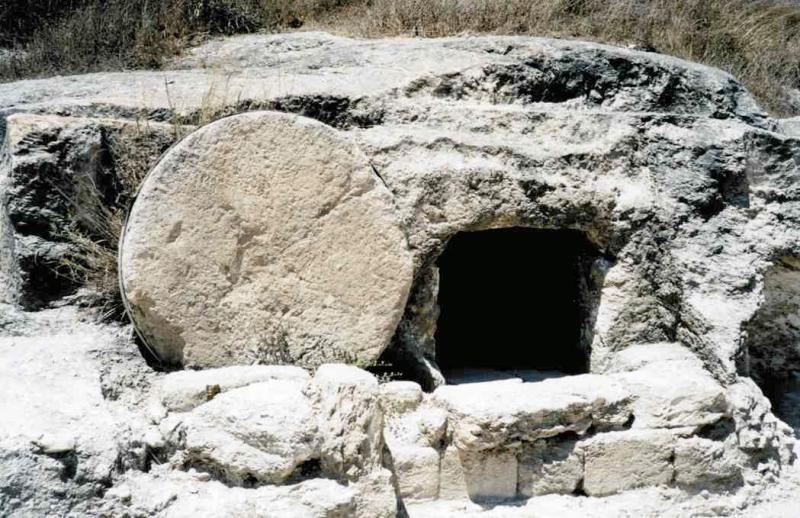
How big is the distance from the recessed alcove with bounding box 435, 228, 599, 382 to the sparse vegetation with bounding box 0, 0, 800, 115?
1683 mm

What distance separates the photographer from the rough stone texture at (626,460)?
12.9 feet

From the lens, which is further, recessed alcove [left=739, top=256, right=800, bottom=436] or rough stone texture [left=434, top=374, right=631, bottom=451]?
recessed alcove [left=739, top=256, right=800, bottom=436]

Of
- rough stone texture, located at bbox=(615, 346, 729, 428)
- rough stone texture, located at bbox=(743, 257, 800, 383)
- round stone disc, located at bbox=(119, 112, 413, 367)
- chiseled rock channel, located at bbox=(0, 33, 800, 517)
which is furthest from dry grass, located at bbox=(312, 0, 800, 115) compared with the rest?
rough stone texture, located at bbox=(615, 346, 729, 428)

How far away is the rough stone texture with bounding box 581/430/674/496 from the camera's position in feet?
12.9

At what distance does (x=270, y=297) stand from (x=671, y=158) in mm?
2314

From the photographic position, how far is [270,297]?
3996 millimetres

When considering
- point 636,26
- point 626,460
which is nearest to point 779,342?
point 626,460

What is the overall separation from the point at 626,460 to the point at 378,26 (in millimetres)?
3879

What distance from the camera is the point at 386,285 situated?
4.09 meters

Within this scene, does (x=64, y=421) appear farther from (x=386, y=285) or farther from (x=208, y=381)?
(x=386, y=285)

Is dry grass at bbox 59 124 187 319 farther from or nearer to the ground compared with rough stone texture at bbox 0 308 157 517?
farther from the ground

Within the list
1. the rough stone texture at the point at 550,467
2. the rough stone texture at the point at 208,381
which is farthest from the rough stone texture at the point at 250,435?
the rough stone texture at the point at 550,467

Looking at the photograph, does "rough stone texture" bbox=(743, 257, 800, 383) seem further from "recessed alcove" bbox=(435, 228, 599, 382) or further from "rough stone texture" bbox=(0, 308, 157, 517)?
"rough stone texture" bbox=(0, 308, 157, 517)

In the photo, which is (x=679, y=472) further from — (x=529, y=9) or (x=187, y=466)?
(x=529, y=9)
